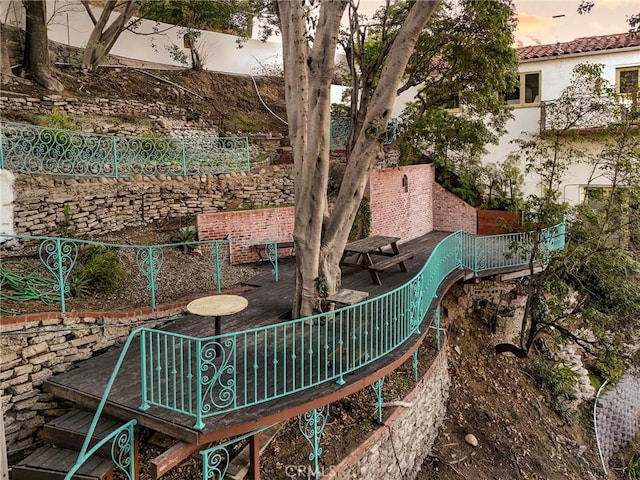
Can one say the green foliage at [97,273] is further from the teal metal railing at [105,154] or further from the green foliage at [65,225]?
the teal metal railing at [105,154]

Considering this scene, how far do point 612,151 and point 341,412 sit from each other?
8.16 meters

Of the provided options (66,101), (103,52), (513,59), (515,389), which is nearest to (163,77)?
(103,52)

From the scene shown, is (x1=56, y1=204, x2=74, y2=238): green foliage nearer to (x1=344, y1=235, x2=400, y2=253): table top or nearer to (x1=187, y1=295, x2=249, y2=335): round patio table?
(x1=187, y1=295, x2=249, y2=335): round patio table

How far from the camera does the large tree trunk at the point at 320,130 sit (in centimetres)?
661

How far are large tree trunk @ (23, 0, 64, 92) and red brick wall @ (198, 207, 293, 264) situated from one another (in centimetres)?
686

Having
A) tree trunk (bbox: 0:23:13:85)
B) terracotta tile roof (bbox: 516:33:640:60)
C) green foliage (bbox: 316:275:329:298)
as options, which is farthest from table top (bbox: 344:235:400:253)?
tree trunk (bbox: 0:23:13:85)

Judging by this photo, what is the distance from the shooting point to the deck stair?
493 centimetres

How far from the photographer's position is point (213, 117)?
55.3ft

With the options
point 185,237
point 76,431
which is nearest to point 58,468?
point 76,431

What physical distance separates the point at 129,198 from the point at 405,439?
7348 millimetres

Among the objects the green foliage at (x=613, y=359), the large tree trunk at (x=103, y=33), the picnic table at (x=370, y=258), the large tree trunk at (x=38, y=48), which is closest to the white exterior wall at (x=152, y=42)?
the large tree trunk at (x=38, y=48)

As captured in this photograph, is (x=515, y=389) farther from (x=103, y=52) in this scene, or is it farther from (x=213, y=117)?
(x=103, y=52)

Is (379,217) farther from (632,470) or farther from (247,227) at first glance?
(632,470)

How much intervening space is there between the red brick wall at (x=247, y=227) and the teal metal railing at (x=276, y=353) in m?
3.79
